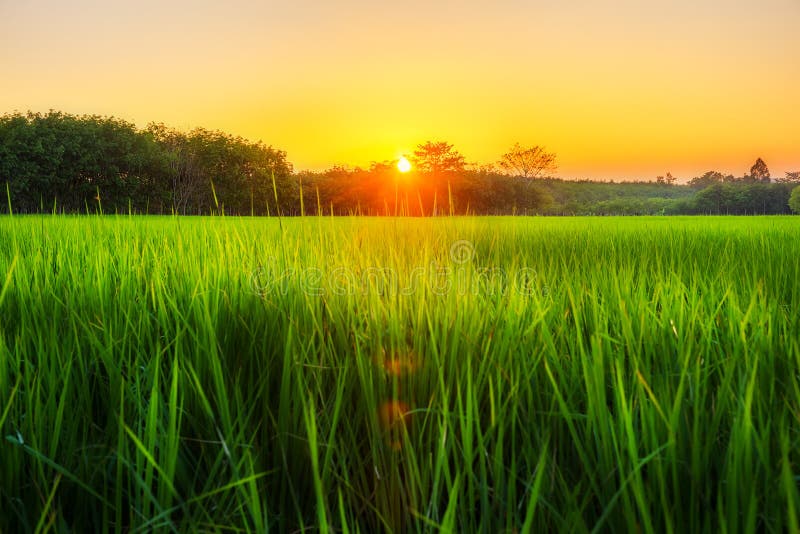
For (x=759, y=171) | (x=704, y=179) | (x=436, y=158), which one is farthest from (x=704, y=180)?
(x=436, y=158)

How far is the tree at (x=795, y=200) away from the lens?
50.0 m

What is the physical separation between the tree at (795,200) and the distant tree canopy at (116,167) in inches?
2094

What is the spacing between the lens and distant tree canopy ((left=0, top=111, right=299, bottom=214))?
2125 cm

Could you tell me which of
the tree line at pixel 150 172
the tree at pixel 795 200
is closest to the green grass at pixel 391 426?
the tree line at pixel 150 172

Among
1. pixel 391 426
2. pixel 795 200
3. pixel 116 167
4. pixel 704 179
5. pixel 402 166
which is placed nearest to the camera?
pixel 391 426

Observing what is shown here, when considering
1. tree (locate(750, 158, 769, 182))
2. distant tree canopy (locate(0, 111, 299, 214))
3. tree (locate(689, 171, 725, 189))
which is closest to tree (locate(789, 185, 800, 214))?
tree (locate(689, 171, 725, 189))

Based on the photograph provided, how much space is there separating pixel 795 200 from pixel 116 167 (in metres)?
60.9

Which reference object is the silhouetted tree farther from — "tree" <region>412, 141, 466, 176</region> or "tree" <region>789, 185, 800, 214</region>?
"tree" <region>412, 141, 466, 176</region>

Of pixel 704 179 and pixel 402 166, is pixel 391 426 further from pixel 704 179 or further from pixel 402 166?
pixel 704 179

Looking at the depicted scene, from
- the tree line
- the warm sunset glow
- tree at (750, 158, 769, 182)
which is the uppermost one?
tree at (750, 158, 769, 182)

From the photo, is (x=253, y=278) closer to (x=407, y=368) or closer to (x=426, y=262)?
(x=426, y=262)

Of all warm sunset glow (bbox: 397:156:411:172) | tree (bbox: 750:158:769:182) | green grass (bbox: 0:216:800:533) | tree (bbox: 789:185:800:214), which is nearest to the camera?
green grass (bbox: 0:216:800:533)

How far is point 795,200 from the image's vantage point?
50250 mm

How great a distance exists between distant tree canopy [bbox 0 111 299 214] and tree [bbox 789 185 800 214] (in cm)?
5319
